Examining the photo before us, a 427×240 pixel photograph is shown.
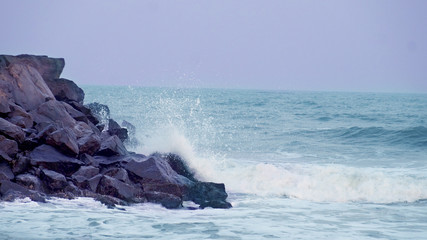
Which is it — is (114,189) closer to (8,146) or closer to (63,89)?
(8,146)

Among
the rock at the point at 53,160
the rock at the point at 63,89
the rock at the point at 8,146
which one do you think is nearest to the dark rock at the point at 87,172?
the rock at the point at 53,160

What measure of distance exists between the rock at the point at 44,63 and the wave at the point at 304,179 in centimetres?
320

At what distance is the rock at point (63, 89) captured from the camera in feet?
46.5

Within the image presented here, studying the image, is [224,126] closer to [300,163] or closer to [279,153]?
[279,153]

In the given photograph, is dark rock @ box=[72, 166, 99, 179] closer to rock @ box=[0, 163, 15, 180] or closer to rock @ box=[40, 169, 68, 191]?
rock @ box=[40, 169, 68, 191]

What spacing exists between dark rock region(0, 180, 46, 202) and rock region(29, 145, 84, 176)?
76 centimetres

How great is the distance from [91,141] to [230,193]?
3.31m

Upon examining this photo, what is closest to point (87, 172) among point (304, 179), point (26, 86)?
point (26, 86)

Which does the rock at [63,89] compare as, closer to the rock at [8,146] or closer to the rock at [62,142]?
the rock at [62,142]

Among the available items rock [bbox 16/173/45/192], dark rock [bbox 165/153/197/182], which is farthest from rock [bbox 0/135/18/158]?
dark rock [bbox 165/153/197/182]

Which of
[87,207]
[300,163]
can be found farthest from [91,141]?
[300,163]

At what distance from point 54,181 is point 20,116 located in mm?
2244

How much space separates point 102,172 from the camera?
10.8 meters

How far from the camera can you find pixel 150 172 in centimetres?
1069
